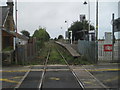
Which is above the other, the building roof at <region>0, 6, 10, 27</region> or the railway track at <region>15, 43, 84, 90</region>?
the building roof at <region>0, 6, 10, 27</region>

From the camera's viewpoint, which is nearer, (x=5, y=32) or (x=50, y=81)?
(x=50, y=81)

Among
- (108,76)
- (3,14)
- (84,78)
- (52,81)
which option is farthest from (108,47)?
(3,14)

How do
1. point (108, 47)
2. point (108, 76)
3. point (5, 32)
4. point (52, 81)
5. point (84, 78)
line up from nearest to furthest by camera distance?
point (52, 81) → point (84, 78) → point (108, 76) → point (108, 47) → point (5, 32)

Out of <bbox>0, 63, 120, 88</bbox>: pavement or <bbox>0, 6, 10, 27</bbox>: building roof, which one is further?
<bbox>0, 6, 10, 27</bbox>: building roof

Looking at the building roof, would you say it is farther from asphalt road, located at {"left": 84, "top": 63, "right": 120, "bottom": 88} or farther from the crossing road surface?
asphalt road, located at {"left": 84, "top": 63, "right": 120, "bottom": 88}

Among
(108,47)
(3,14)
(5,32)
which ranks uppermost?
(3,14)

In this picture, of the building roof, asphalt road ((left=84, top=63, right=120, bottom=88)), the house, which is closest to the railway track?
asphalt road ((left=84, top=63, right=120, bottom=88))

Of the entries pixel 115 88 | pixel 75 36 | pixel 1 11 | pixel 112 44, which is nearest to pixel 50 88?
pixel 115 88

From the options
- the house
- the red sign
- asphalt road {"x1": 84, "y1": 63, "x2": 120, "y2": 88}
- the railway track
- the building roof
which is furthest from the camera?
the building roof

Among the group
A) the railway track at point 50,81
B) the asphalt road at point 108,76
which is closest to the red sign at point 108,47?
the asphalt road at point 108,76

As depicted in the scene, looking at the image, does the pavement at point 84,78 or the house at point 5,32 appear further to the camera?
the house at point 5,32

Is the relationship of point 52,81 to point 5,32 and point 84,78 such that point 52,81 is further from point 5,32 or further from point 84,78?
point 5,32

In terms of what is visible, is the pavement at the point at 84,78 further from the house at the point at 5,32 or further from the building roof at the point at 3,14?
the building roof at the point at 3,14

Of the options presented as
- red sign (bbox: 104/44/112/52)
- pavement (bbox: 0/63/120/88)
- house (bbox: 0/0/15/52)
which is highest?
house (bbox: 0/0/15/52)
